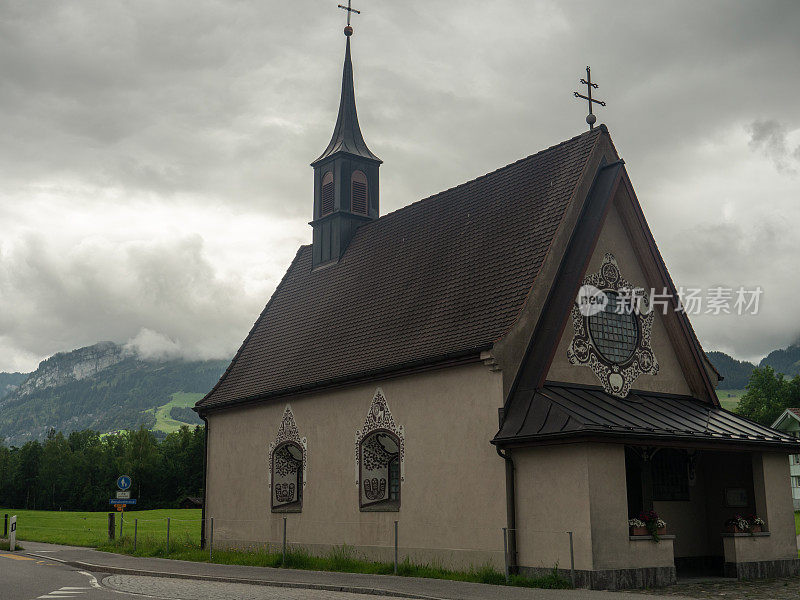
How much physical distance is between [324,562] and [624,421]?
7664mm

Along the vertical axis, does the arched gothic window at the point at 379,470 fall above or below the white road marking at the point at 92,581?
above

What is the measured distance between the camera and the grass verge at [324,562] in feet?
50.6

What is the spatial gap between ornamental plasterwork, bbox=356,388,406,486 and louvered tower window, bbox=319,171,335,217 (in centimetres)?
927

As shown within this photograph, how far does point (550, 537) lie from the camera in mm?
15461

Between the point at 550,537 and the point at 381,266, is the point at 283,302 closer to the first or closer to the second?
the point at 381,266

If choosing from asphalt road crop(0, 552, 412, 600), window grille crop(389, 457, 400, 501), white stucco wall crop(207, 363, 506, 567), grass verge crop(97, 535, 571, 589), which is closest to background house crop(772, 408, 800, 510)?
white stucco wall crop(207, 363, 506, 567)

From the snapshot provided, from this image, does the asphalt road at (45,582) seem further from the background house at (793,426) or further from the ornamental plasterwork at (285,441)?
the background house at (793,426)

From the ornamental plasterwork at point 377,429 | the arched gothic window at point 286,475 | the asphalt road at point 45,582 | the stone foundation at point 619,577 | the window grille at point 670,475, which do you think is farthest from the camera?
the arched gothic window at point 286,475

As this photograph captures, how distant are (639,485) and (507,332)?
4488 millimetres

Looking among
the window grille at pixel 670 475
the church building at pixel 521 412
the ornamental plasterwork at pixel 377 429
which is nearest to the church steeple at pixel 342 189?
the church building at pixel 521 412

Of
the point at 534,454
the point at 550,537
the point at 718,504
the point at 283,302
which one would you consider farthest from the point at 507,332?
the point at 283,302

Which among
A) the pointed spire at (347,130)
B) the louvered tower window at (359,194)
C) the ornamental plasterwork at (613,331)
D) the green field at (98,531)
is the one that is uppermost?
the pointed spire at (347,130)

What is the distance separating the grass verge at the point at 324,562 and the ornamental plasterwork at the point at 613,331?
4842 millimetres

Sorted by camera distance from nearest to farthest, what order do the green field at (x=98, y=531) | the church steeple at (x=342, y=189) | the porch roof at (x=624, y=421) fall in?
the porch roof at (x=624, y=421), the church steeple at (x=342, y=189), the green field at (x=98, y=531)
